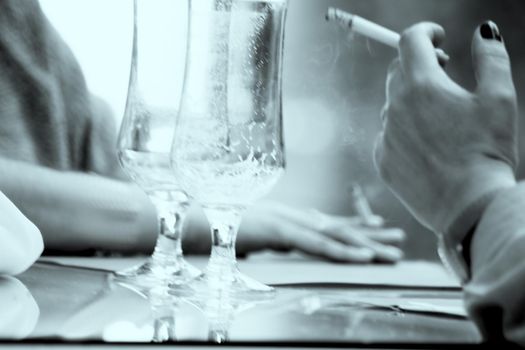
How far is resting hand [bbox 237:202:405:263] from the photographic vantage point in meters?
1.27

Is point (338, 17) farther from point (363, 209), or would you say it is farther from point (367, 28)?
point (363, 209)

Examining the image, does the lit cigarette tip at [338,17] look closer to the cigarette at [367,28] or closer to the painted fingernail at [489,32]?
the cigarette at [367,28]


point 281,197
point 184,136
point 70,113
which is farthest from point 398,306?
point 281,197

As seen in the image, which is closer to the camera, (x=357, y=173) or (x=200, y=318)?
(x=200, y=318)

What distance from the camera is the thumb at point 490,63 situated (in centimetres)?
68

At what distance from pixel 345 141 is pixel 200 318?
3.80 feet

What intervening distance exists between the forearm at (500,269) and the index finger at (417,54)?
0.17m

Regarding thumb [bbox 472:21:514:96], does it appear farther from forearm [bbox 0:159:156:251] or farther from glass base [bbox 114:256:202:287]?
forearm [bbox 0:159:156:251]

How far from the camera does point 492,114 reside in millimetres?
669

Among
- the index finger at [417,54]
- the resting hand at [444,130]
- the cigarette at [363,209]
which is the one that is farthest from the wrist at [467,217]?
the cigarette at [363,209]

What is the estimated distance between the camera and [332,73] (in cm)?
161

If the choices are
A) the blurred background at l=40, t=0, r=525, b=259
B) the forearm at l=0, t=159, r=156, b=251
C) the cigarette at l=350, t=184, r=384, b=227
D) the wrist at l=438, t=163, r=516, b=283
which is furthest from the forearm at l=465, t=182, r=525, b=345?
the blurred background at l=40, t=0, r=525, b=259

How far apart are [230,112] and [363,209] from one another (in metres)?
0.84

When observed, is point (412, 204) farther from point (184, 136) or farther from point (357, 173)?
point (357, 173)
